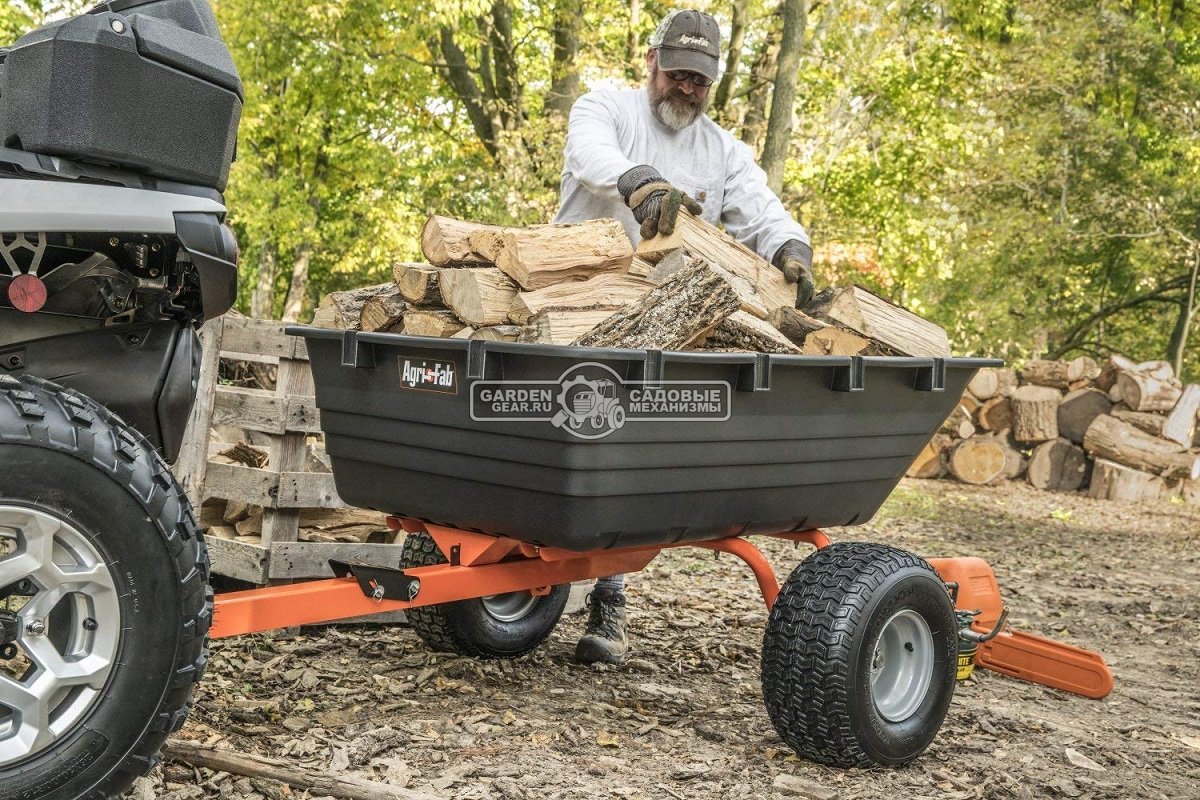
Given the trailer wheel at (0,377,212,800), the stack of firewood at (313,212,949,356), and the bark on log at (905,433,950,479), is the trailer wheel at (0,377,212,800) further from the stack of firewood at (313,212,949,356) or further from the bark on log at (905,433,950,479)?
the bark on log at (905,433,950,479)

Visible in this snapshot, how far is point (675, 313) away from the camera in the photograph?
9.55 ft

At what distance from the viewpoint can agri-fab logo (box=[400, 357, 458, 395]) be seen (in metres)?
2.71

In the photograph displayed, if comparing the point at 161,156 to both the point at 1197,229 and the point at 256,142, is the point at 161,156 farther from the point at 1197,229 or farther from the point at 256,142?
the point at 256,142

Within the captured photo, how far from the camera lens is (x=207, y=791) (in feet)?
8.70

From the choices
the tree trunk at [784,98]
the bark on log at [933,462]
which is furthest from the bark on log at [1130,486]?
the tree trunk at [784,98]

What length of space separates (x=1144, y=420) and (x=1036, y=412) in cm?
91

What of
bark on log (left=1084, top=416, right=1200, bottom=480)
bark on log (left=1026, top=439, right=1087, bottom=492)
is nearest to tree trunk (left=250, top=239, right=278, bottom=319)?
bark on log (left=1026, top=439, right=1087, bottom=492)

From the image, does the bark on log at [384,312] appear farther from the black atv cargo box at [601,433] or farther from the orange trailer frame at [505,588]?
the orange trailer frame at [505,588]

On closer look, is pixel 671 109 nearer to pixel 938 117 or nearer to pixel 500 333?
pixel 500 333

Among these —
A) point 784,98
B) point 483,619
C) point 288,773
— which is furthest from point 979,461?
point 288,773

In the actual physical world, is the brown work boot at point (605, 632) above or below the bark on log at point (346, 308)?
below

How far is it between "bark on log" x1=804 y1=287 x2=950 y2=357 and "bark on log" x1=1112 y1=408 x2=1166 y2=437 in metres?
7.80

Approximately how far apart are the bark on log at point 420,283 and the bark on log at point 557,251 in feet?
0.51

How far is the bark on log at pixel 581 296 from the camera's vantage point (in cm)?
305
